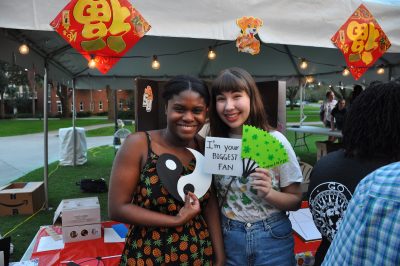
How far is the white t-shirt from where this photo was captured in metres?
1.50

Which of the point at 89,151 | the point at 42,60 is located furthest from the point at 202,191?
the point at 89,151

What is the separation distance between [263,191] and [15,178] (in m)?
7.75

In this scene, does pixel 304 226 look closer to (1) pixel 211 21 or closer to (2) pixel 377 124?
(2) pixel 377 124

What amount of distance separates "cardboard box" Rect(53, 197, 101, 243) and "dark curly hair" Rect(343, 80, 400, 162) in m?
2.60

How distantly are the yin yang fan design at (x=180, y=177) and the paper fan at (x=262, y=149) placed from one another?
0.20 meters

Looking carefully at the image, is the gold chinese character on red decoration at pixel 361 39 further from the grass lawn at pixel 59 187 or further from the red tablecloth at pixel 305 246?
the grass lawn at pixel 59 187

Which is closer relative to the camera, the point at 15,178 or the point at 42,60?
the point at 42,60

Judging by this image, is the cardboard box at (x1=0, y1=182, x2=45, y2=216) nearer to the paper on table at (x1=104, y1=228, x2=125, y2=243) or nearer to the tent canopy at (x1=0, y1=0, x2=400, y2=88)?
the tent canopy at (x1=0, y1=0, x2=400, y2=88)

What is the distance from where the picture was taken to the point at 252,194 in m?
1.50

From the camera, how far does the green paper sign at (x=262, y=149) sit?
4.58ft

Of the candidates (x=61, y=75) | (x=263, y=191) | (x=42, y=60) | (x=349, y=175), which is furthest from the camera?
(x=61, y=75)

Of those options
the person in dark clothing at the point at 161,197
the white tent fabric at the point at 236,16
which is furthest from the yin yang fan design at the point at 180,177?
the white tent fabric at the point at 236,16

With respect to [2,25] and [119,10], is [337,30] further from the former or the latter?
[2,25]

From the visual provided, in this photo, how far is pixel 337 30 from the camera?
3.38 m
